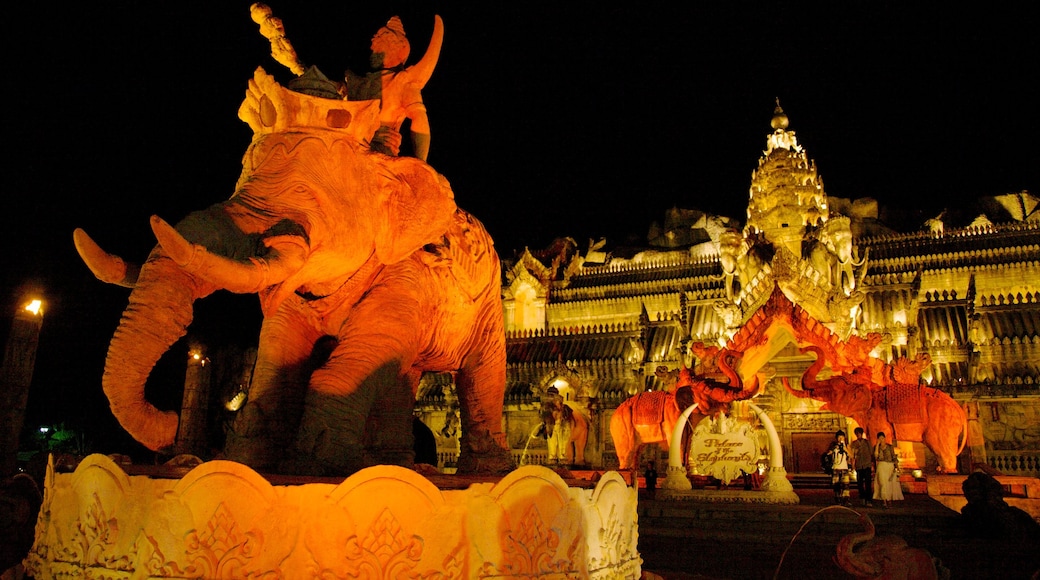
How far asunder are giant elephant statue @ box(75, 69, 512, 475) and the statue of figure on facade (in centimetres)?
40

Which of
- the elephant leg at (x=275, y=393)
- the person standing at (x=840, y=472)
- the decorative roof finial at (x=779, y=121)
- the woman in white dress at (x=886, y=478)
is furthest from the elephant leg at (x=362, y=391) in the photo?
the decorative roof finial at (x=779, y=121)

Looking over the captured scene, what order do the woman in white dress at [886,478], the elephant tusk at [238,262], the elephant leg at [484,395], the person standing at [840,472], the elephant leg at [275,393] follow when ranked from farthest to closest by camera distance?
the person standing at [840,472] < the woman in white dress at [886,478] < the elephant leg at [484,395] < the elephant leg at [275,393] < the elephant tusk at [238,262]

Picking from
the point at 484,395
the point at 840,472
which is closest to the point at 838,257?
the point at 840,472

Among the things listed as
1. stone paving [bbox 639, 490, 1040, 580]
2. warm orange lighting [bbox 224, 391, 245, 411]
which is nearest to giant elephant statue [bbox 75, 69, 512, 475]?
stone paving [bbox 639, 490, 1040, 580]

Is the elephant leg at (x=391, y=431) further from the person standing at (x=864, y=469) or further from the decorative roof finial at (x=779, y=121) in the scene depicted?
the decorative roof finial at (x=779, y=121)

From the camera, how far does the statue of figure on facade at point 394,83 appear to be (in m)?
4.62

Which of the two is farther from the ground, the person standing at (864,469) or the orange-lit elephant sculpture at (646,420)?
the orange-lit elephant sculpture at (646,420)

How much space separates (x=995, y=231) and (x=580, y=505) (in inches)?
1236

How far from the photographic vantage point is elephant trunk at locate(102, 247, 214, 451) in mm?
3045

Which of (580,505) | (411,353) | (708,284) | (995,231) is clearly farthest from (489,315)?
(995,231)

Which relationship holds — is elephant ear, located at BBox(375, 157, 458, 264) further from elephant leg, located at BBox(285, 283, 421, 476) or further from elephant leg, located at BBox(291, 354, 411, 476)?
elephant leg, located at BBox(291, 354, 411, 476)

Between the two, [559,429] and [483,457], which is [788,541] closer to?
[483,457]

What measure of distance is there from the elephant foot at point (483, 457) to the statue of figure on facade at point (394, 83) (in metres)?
2.03

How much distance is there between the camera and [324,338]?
450 centimetres
